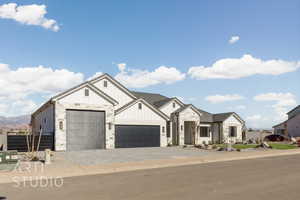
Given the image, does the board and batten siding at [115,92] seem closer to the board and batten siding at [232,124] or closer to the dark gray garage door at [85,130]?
the dark gray garage door at [85,130]

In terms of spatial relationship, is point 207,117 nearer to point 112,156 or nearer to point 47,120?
point 47,120

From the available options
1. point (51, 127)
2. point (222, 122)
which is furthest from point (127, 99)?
point (222, 122)

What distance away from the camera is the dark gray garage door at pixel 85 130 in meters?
27.8

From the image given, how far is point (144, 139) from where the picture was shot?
32.3 m

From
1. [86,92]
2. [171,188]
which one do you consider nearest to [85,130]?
[86,92]

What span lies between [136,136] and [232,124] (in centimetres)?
1672

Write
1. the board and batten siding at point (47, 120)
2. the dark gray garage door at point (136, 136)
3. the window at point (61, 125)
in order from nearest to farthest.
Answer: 1. the window at point (61, 125)
2. the board and batten siding at point (47, 120)
3. the dark gray garage door at point (136, 136)

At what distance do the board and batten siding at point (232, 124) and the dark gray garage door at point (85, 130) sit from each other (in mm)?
18984

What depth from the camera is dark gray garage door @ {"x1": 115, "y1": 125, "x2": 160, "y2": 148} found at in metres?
30.9

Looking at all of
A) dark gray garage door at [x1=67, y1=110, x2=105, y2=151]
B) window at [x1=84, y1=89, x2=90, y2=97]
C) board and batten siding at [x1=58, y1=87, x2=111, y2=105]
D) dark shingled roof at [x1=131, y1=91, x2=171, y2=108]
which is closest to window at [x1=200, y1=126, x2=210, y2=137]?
dark shingled roof at [x1=131, y1=91, x2=171, y2=108]

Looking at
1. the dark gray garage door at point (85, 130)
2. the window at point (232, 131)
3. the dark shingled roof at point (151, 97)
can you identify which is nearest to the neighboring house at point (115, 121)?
the dark gray garage door at point (85, 130)

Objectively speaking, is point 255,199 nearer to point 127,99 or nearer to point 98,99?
point 98,99

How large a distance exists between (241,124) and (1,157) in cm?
3486

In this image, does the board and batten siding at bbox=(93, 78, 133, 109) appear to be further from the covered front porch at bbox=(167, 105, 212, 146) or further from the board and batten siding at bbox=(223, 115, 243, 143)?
the board and batten siding at bbox=(223, 115, 243, 143)
